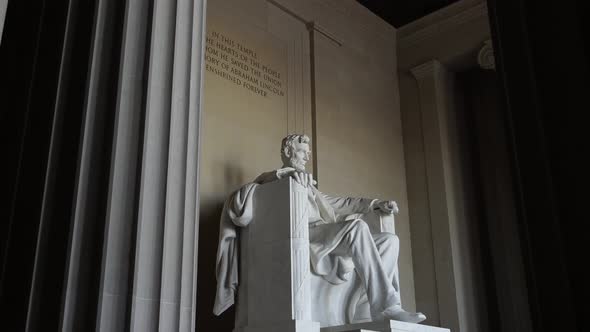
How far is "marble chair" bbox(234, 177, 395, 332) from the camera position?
514 centimetres

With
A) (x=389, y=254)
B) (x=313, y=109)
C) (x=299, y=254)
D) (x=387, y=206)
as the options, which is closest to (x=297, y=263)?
(x=299, y=254)

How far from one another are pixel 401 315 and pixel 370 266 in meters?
0.50

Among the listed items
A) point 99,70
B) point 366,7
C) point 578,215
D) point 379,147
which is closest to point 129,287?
point 99,70

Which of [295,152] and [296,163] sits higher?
[295,152]

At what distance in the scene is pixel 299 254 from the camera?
5.25 metres

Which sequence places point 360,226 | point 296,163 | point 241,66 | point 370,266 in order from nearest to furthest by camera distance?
point 370,266
point 360,226
point 296,163
point 241,66

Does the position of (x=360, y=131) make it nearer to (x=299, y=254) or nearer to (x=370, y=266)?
(x=370, y=266)

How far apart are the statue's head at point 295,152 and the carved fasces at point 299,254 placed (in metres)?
0.67

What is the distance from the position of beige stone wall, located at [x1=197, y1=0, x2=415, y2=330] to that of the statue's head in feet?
3.16

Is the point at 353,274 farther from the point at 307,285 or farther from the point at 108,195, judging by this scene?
the point at 108,195

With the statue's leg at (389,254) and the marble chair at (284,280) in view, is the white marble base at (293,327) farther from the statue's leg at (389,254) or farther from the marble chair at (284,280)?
the statue's leg at (389,254)

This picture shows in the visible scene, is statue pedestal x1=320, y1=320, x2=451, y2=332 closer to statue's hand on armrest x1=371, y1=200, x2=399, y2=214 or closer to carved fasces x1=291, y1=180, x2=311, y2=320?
carved fasces x1=291, y1=180, x2=311, y2=320

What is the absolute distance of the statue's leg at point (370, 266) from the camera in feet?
17.9

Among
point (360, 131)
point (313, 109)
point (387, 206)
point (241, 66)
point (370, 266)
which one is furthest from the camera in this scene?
point (360, 131)
